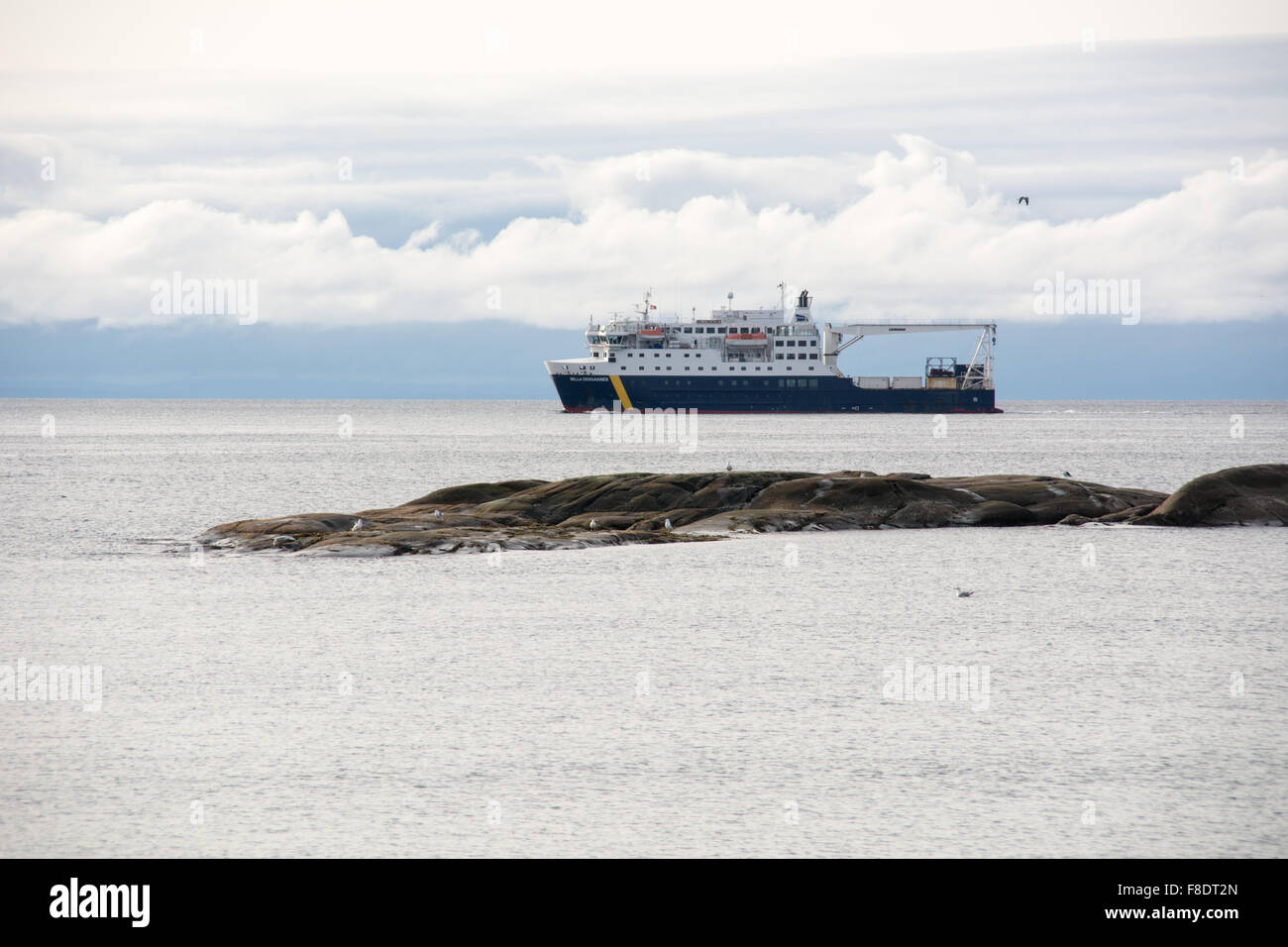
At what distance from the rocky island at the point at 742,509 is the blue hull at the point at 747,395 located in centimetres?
8597

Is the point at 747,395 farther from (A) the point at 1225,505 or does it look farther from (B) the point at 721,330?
(A) the point at 1225,505

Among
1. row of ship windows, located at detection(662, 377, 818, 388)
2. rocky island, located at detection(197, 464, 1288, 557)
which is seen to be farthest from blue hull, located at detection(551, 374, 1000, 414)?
rocky island, located at detection(197, 464, 1288, 557)

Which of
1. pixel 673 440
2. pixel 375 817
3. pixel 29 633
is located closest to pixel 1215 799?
pixel 375 817

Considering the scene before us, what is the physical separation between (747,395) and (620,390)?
1253 cm

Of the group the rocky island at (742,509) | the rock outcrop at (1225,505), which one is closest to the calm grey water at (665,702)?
the rocky island at (742,509)

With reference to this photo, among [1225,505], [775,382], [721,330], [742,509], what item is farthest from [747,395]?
[1225,505]

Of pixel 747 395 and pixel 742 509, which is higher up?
pixel 747 395

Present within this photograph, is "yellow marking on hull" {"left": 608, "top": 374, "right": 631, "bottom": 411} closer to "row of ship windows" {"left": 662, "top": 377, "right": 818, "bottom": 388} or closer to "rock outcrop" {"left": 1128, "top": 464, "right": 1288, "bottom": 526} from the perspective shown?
"row of ship windows" {"left": 662, "top": 377, "right": 818, "bottom": 388}

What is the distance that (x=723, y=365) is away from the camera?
12125 centimetres

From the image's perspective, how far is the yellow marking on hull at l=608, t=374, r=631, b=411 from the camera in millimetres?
122500

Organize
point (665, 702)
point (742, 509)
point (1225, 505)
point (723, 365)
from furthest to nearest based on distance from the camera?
point (723, 365) → point (742, 509) → point (1225, 505) → point (665, 702)

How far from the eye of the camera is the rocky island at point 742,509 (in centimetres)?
2895
